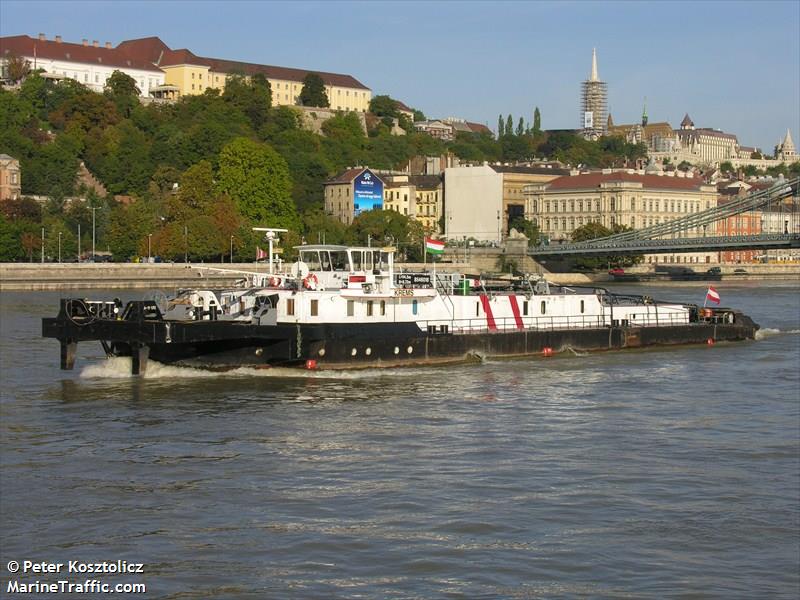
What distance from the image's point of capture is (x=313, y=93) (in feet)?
544

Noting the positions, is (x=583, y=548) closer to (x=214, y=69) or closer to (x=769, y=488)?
(x=769, y=488)

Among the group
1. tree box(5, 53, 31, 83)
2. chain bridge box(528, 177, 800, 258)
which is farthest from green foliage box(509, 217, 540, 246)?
tree box(5, 53, 31, 83)

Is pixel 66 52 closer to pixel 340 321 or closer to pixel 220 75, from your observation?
pixel 220 75

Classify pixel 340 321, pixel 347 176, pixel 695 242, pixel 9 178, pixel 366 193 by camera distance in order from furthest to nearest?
pixel 347 176
pixel 366 193
pixel 9 178
pixel 695 242
pixel 340 321

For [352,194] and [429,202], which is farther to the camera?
[429,202]

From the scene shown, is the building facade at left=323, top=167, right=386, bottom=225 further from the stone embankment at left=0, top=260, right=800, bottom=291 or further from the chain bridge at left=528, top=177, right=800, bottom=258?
the stone embankment at left=0, top=260, right=800, bottom=291

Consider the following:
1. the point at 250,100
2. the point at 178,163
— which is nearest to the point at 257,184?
the point at 178,163

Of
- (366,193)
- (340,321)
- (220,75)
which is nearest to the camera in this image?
(340,321)

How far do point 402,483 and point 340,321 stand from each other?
43.2ft

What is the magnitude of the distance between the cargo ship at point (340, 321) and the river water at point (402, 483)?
0.75m

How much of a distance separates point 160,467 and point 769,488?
8.98 m

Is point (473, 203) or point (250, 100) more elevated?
point (250, 100)

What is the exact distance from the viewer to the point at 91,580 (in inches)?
579

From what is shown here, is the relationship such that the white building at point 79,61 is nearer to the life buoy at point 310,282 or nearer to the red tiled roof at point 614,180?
the red tiled roof at point 614,180
